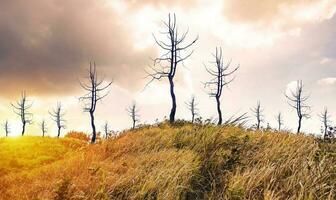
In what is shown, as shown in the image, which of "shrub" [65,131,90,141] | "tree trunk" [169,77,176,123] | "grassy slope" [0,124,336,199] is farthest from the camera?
"shrub" [65,131,90,141]

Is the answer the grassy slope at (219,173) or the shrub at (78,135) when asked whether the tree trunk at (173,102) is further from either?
the grassy slope at (219,173)

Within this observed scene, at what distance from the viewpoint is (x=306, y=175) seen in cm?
554

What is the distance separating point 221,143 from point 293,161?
6.70 feet

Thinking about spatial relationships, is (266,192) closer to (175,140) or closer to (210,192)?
(210,192)

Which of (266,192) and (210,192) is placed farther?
(210,192)

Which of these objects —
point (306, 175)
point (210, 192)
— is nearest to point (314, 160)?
point (306, 175)

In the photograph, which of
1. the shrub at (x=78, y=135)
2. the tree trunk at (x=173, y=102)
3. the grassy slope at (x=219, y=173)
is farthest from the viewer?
the shrub at (x=78, y=135)

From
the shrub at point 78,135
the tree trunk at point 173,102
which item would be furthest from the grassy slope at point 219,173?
the shrub at point 78,135

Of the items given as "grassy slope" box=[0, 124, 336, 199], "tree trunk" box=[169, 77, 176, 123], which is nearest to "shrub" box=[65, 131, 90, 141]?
"tree trunk" box=[169, 77, 176, 123]

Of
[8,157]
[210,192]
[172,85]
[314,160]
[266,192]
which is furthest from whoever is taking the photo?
[172,85]

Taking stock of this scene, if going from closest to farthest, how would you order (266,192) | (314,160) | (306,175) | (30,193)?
1. (266,192)
2. (306,175)
3. (314,160)
4. (30,193)

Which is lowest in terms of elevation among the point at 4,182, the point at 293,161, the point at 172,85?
the point at 4,182

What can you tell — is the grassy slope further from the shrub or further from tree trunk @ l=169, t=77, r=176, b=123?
the shrub

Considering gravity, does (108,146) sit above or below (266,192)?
above
